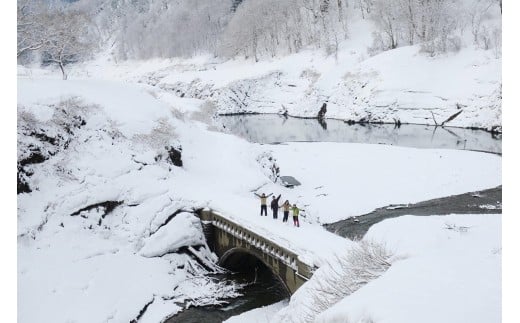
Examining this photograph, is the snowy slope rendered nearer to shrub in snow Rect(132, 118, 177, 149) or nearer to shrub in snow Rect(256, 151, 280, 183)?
shrub in snow Rect(256, 151, 280, 183)

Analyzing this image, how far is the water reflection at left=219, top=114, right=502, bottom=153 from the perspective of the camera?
2003 inches

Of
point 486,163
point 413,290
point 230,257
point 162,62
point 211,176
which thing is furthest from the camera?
point 162,62

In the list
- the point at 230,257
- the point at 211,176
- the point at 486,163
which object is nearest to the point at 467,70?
the point at 486,163

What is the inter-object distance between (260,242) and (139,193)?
32.7 feet

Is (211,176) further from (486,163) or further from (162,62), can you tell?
(162,62)

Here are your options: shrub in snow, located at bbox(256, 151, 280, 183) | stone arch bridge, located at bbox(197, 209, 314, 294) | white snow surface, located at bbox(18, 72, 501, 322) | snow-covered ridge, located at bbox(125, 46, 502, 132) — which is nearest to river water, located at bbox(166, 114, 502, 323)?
stone arch bridge, located at bbox(197, 209, 314, 294)

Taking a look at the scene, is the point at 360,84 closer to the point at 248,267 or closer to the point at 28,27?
the point at 28,27

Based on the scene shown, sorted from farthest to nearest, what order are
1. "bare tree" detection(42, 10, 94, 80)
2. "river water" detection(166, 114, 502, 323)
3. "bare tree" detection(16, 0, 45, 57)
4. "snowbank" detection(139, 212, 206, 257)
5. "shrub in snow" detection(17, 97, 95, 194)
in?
"bare tree" detection(42, 10, 94, 80) → "bare tree" detection(16, 0, 45, 57) → "shrub in snow" detection(17, 97, 95, 194) → "snowbank" detection(139, 212, 206, 257) → "river water" detection(166, 114, 502, 323)

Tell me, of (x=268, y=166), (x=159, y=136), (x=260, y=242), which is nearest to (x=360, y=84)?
(x=268, y=166)

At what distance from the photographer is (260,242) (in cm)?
2325

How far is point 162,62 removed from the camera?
132 meters

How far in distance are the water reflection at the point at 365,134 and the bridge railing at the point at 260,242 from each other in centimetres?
2667
